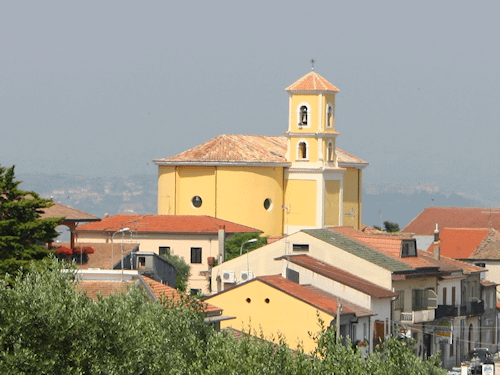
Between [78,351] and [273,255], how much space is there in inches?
1261

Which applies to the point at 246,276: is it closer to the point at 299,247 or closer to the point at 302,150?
the point at 299,247

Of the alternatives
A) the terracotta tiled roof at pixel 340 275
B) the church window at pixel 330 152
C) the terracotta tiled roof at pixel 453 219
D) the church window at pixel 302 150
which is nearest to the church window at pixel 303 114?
the church window at pixel 302 150

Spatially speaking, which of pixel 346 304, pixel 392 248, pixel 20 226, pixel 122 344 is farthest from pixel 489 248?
pixel 122 344

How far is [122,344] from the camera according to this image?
25.1m

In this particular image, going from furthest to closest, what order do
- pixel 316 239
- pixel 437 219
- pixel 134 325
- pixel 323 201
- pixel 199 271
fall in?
1. pixel 437 219
2. pixel 323 201
3. pixel 199 271
4. pixel 316 239
5. pixel 134 325

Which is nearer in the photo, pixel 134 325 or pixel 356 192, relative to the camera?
pixel 134 325

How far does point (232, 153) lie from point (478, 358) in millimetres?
29102

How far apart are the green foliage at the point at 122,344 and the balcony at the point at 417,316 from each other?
24.1 meters

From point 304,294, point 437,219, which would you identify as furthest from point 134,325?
point 437,219

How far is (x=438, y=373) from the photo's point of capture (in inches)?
1265

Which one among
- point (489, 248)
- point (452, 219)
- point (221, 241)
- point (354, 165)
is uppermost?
point (354, 165)

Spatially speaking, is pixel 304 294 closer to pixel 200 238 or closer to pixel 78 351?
pixel 78 351

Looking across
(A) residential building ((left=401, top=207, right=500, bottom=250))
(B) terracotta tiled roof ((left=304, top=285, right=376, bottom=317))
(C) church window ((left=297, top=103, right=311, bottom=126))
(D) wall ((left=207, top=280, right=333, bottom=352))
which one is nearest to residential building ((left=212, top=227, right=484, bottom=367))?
(B) terracotta tiled roof ((left=304, top=285, right=376, bottom=317))

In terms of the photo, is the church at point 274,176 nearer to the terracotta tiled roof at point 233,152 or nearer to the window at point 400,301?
the terracotta tiled roof at point 233,152
